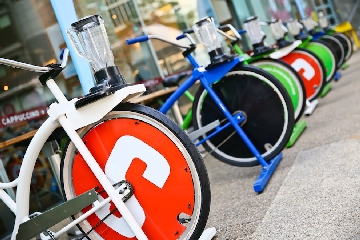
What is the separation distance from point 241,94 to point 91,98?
131 centimetres

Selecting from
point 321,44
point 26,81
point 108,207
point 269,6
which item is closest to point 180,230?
point 108,207

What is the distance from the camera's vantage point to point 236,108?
8.16 ft

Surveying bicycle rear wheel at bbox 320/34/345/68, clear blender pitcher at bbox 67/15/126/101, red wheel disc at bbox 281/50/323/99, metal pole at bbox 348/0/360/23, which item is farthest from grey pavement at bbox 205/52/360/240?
metal pole at bbox 348/0/360/23

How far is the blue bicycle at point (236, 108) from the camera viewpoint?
7.68ft

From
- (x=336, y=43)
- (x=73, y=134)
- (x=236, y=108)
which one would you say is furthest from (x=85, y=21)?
(x=336, y=43)

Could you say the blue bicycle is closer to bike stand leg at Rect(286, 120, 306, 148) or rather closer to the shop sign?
bike stand leg at Rect(286, 120, 306, 148)

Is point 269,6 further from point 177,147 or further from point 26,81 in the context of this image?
point 177,147

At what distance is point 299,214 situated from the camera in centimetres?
161

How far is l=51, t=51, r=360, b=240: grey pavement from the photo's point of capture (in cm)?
147

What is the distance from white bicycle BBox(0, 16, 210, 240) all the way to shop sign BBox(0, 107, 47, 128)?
60.9 inches

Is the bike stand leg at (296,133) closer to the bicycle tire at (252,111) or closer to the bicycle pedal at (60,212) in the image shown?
the bicycle tire at (252,111)

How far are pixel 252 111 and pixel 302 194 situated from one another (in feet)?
2.50

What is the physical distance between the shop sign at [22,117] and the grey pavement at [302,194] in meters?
→ 1.37

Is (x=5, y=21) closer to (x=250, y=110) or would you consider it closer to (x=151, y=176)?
(x=250, y=110)
